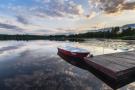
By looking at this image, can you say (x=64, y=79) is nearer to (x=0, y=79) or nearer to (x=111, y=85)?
(x=111, y=85)

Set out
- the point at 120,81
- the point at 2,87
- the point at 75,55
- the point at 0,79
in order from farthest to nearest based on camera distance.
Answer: the point at 75,55 → the point at 0,79 → the point at 120,81 → the point at 2,87

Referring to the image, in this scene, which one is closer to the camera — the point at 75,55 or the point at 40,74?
the point at 40,74

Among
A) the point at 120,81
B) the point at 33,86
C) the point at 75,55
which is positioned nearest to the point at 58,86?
the point at 33,86

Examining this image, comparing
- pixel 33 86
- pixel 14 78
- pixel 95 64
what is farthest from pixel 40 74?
pixel 95 64

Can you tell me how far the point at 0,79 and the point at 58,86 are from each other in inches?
176

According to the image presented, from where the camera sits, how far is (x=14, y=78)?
11.2 m

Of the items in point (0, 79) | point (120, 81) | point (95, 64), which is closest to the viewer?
point (120, 81)

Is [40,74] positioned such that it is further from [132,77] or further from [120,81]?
[132,77]

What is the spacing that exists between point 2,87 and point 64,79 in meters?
4.15

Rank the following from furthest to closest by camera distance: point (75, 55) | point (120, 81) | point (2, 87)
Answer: point (75, 55)
point (120, 81)
point (2, 87)

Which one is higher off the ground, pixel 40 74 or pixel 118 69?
pixel 118 69

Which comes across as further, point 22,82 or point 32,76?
point 32,76

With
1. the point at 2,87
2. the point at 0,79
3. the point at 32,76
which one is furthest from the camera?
the point at 32,76

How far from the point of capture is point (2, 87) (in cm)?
930
